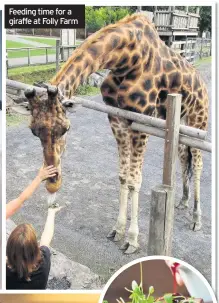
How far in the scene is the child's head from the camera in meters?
2.56

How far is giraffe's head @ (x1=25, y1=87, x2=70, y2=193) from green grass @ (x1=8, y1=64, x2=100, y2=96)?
0.23 metres

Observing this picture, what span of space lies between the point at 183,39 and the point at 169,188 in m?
0.86

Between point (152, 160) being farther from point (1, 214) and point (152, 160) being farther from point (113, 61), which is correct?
point (1, 214)

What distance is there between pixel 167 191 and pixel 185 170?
596 millimetres

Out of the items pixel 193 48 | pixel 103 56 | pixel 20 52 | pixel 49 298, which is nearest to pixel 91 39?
pixel 103 56

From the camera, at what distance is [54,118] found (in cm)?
248

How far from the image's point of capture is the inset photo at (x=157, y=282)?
2.52 meters

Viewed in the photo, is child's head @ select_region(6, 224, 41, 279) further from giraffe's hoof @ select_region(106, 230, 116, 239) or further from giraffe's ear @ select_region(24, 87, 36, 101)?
giraffe's ear @ select_region(24, 87, 36, 101)

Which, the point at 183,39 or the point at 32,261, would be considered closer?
the point at 32,261

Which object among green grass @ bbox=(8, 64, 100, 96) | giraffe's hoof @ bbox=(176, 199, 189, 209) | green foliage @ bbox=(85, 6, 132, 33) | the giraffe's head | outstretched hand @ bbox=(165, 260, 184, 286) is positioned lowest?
outstretched hand @ bbox=(165, 260, 184, 286)

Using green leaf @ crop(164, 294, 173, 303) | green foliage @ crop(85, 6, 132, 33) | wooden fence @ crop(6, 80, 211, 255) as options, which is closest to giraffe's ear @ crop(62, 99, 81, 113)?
wooden fence @ crop(6, 80, 211, 255)

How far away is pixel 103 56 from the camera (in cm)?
255

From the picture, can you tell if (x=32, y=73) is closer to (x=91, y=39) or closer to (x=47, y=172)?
(x=91, y=39)
